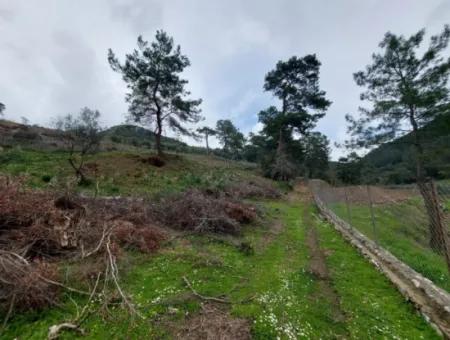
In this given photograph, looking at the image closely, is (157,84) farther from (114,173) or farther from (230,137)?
A: (230,137)

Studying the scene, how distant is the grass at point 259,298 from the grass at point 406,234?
991 mm

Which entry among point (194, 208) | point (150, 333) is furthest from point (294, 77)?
point (150, 333)

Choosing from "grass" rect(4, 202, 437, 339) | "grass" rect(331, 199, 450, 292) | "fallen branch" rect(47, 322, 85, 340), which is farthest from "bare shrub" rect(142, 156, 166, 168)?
"fallen branch" rect(47, 322, 85, 340)

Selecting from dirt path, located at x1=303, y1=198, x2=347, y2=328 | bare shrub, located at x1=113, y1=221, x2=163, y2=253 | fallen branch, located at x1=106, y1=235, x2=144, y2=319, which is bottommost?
dirt path, located at x1=303, y1=198, x2=347, y2=328

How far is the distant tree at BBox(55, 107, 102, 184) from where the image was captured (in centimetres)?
1433

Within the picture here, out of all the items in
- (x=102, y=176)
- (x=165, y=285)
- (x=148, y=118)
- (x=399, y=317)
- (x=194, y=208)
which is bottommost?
(x=399, y=317)

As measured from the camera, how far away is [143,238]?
594cm

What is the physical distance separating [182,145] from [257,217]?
146 ft

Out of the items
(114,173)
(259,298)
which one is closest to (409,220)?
(259,298)

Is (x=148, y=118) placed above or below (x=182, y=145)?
below

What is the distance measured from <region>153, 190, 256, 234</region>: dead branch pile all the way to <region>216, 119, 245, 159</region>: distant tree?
44.8m

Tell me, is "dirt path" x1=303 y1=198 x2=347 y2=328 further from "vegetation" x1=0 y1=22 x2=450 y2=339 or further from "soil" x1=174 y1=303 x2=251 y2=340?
"soil" x1=174 y1=303 x2=251 y2=340

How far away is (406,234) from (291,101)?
1788 centimetres

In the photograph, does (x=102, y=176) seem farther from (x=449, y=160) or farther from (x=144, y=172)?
(x=449, y=160)
